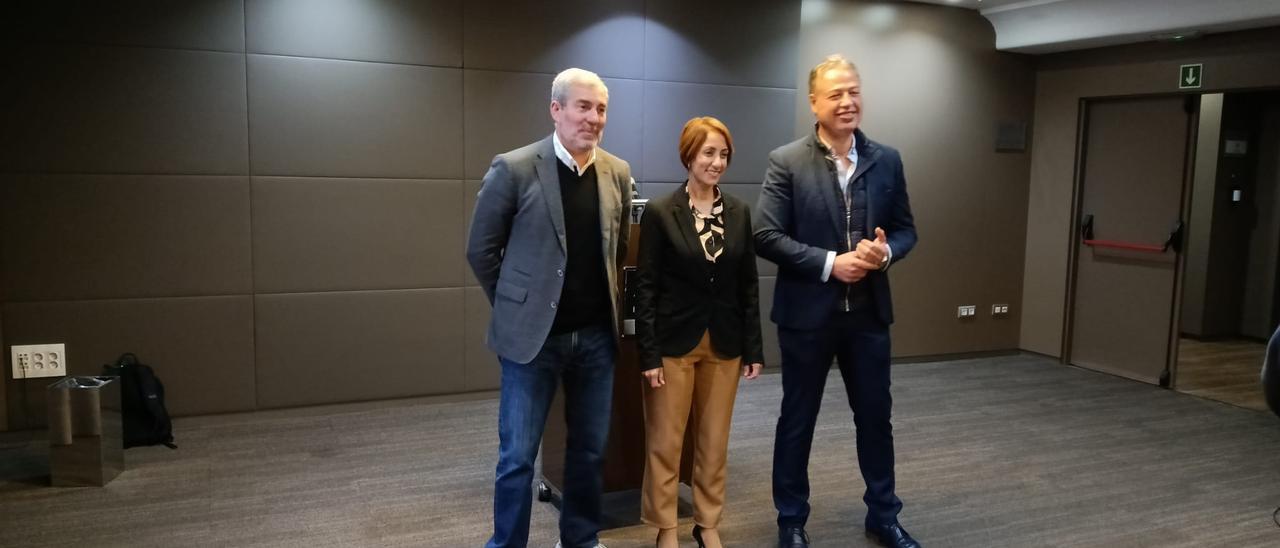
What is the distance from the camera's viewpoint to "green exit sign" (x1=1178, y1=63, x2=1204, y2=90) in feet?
18.4

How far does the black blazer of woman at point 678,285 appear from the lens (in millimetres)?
2840

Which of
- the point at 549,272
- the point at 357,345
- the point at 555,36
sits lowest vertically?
the point at 357,345

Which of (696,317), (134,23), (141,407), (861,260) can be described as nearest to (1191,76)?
(861,260)

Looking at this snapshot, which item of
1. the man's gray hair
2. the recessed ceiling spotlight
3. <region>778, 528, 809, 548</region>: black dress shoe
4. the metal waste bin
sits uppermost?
the recessed ceiling spotlight

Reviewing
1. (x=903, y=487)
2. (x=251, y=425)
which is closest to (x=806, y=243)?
(x=903, y=487)

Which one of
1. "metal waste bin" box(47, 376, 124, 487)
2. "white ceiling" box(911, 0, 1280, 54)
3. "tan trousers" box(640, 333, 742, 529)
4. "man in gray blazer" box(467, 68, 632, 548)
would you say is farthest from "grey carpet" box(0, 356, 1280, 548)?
"white ceiling" box(911, 0, 1280, 54)

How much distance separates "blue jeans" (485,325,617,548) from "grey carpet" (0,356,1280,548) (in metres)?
0.41

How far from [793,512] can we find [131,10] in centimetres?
379

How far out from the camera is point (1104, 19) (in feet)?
18.7

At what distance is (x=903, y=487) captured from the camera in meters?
3.93

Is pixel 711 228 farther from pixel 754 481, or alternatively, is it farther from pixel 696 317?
pixel 754 481

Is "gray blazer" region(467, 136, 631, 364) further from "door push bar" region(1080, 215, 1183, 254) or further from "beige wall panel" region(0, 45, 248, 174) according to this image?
"door push bar" region(1080, 215, 1183, 254)

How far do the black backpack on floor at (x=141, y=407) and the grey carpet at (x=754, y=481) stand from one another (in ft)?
0.26

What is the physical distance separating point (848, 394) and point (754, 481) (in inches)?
39.4
